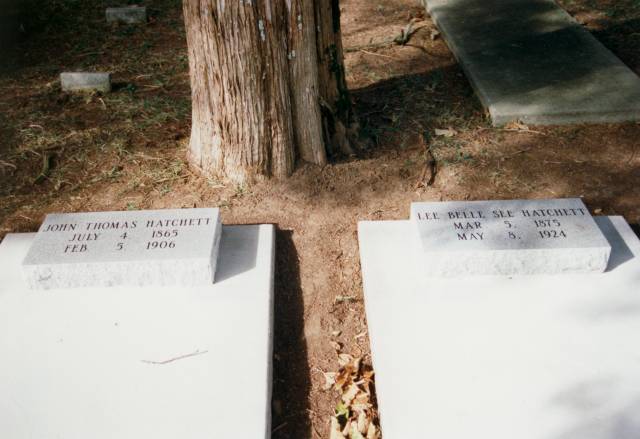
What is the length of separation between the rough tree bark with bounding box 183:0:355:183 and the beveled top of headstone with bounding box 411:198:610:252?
0.91 metres

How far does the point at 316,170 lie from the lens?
3.69 meters

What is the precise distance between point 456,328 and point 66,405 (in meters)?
1.67

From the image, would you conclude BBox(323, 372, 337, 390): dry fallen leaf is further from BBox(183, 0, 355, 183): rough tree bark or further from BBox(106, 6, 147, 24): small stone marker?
BBox(106, 6, 147, 24): small stone marker

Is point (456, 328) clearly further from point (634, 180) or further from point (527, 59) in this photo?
point (527, 59)

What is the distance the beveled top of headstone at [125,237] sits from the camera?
283 cm

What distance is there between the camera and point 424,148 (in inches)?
157

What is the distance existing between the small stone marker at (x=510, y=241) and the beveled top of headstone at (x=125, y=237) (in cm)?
110

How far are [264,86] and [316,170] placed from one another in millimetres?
642

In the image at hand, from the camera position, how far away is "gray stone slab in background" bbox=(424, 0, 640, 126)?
4.16m

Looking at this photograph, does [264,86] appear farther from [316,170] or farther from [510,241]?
[510,241]

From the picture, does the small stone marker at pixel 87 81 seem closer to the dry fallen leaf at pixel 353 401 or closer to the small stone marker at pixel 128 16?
the small stone marker at pixel 128 16

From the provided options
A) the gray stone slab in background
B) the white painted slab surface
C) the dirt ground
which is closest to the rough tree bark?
the dirt ground

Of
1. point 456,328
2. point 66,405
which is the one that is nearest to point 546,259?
point 456,328

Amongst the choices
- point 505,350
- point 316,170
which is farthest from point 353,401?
point 316,170
